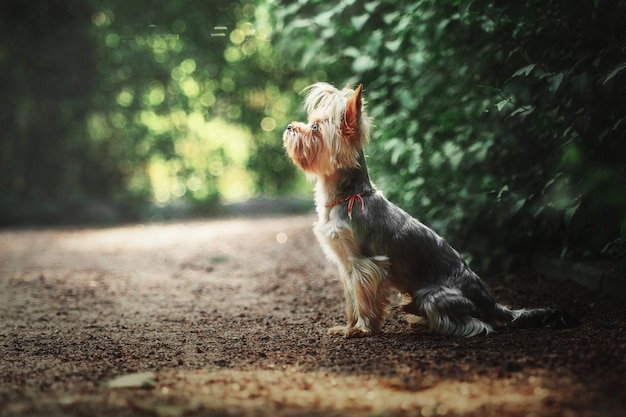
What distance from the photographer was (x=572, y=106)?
15.6 feet

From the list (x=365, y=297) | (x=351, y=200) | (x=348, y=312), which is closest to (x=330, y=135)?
(x=351, y=200)

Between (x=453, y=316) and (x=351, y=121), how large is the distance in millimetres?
1480

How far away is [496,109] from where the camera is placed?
18.4 ft

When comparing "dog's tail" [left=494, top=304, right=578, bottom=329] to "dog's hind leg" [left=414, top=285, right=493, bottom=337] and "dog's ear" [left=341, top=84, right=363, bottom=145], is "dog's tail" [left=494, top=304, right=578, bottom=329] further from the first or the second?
"dog's ear" [left=341, top=84, right=363, bottom=145]

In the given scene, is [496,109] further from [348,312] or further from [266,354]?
[266,354]

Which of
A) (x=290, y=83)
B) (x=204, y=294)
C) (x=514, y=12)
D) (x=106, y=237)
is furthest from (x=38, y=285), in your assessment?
(x=290, y=83)

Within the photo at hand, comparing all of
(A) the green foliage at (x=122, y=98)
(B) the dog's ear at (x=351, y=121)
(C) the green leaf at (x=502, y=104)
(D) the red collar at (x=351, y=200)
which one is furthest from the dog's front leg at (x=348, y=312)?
(A) the green foliage at (x=122, y=98)

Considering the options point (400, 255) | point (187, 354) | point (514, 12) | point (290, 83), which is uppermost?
point (290, 83)

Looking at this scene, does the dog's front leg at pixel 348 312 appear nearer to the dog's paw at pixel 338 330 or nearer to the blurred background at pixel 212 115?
the dog's paw at pixel 338 330

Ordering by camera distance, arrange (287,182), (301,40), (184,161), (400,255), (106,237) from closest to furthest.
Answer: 1. (400,255)
2. (301,40)
3. (106,237)
4. (184,161)
5. (287,182)

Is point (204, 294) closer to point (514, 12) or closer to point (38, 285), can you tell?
point (38, 285)

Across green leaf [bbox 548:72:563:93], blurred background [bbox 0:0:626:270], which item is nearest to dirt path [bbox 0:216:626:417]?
blurred background [bbox 0:0:626:270]

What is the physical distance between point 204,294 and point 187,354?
7.64ft

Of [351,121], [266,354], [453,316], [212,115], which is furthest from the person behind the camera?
[212,115]
